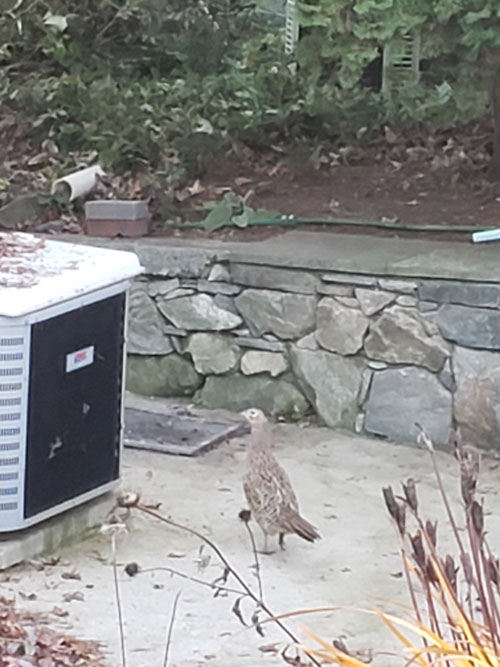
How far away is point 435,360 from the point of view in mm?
5930

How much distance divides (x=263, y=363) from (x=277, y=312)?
236mm

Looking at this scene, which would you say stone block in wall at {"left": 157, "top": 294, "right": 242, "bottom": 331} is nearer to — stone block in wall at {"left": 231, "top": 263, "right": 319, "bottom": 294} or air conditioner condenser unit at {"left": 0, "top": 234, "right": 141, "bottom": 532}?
stone block in wall at {"left": 231, "top": 263, "right": 319, "bottom": 294}

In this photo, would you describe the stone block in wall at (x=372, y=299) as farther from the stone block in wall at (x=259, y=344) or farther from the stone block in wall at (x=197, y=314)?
the stone block in wall at (x=197, y=314)

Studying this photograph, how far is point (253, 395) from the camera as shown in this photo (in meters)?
6.36

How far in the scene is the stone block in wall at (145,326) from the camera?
6457 mm

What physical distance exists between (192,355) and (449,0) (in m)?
1.82

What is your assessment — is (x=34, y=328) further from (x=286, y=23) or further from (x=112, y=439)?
(x=286, y=23)

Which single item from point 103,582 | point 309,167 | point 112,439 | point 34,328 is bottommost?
point 103,582

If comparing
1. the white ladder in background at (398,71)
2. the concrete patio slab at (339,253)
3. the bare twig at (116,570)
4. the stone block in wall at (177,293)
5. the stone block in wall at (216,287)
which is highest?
the white ladder in background at (398,71)

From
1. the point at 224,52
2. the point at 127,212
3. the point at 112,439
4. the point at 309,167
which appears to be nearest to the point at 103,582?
the point at 112,439

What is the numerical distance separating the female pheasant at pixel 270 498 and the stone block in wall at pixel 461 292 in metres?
1.36

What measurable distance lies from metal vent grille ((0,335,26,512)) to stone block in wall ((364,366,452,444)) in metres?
1.97

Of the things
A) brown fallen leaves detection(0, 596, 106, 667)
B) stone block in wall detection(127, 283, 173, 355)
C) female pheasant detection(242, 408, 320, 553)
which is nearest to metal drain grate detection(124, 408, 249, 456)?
stone block in wall detection(127, 283, 173, 355)

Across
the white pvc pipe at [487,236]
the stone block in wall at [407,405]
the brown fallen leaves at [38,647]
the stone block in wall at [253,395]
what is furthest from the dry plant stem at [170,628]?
the white pvc pipe at [487,236]
